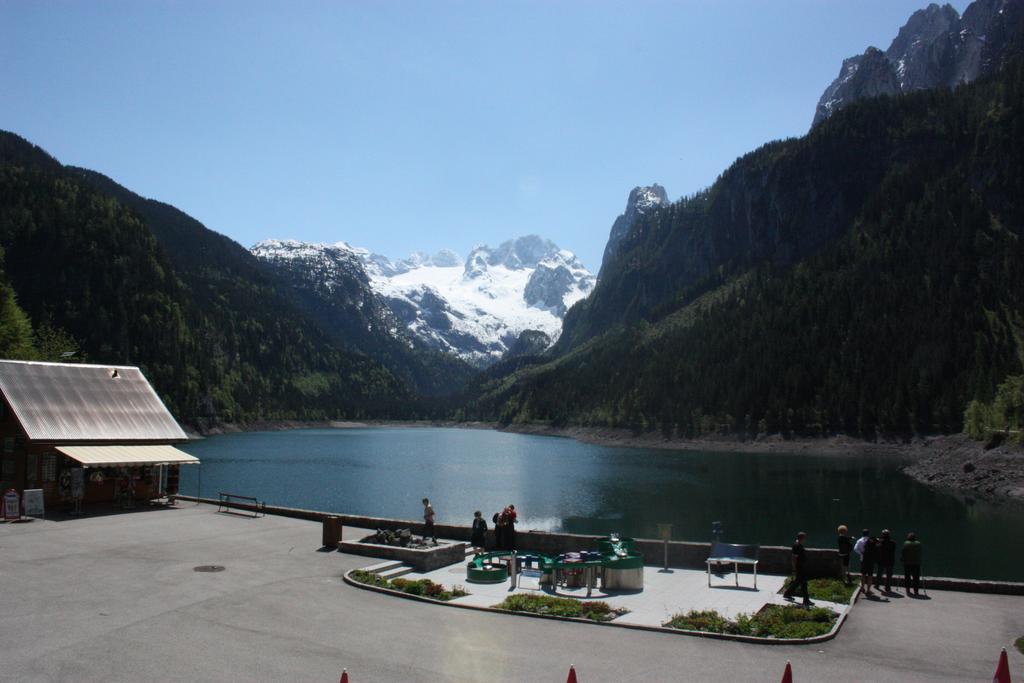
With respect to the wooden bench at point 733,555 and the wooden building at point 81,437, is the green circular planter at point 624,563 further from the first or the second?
the wooden building at point 81,437

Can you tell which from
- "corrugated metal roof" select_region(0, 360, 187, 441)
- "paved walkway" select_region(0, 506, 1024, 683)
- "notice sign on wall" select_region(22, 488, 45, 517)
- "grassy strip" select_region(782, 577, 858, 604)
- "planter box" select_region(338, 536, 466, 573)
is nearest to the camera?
"paved walkway" select_region(0, 506, 1024, 683)

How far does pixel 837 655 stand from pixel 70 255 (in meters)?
206

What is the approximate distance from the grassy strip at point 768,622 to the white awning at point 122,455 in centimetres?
2938

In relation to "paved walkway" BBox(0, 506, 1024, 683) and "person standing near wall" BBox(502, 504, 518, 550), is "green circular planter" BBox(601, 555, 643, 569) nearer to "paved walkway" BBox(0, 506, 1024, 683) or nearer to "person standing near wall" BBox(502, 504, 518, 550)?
"paved walkway" BBox(0, 506, 1024, 683)

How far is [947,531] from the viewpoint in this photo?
55.7m

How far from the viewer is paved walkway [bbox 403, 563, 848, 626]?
2162 cm

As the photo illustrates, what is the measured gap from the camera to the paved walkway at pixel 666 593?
21625 mm

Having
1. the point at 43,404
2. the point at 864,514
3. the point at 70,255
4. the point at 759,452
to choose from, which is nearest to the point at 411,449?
the point at 759,452

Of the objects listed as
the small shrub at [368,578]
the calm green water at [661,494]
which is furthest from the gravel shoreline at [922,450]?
the small shrub at [368,578]

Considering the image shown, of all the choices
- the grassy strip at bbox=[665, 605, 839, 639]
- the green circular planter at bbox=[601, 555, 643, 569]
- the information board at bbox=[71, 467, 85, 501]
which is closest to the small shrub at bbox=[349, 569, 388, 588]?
the green circular planter at bbox=[601, 555, 643, 569]

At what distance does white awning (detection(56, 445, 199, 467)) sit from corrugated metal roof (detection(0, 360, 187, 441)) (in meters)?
0.80

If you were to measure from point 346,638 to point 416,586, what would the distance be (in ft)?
16.3

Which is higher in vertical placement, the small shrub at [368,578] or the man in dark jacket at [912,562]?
the man in dark jacket at [912,562]

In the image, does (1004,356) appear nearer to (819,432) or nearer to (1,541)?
(819,432)
